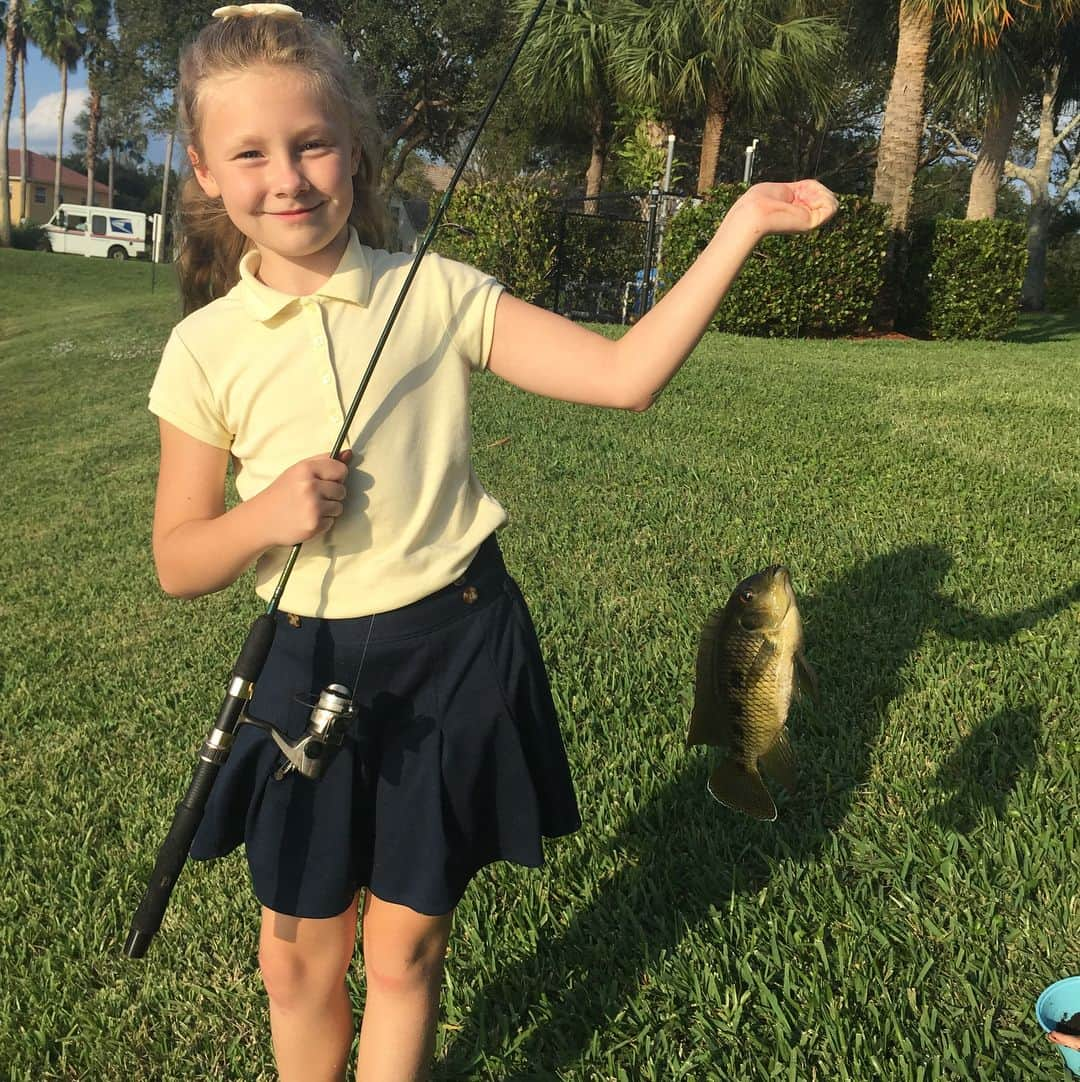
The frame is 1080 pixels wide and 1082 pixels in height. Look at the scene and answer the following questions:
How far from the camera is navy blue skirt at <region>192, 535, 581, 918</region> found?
1831 mm

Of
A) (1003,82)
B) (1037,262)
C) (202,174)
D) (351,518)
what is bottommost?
(351,518)

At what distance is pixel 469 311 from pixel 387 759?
2.69 feet

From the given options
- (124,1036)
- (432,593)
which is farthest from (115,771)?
(432,593)

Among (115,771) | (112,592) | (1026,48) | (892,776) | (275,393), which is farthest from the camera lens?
(1026,48)

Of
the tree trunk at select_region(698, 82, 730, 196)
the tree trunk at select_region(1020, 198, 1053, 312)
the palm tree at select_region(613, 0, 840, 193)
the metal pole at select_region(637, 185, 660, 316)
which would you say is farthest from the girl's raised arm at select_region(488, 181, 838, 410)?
the tree trunk at select_region(1020, 198, 1053, 312)

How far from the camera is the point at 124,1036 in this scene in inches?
99.8

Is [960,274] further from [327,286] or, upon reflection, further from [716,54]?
[327,286]

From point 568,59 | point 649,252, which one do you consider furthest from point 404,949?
point 568,59

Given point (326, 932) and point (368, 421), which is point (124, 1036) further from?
point (368, 421)

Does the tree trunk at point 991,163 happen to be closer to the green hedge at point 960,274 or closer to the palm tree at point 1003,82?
the palm tree at point 1003,82

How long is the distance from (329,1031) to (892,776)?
1.85m

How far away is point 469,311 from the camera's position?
1.91 m

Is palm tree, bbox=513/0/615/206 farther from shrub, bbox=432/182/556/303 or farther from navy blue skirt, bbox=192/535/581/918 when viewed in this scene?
navy blue skirt, bbox=192/535/581/918

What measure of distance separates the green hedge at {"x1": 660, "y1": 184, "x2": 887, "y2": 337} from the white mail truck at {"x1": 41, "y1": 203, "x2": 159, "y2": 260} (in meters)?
40.4
